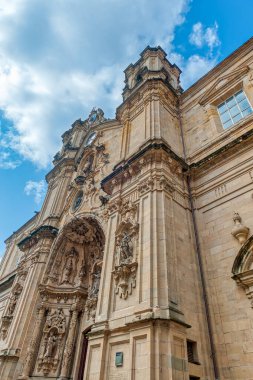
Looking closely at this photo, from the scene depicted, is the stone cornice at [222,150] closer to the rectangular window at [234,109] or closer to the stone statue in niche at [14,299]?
the rectangular window at [234,109]

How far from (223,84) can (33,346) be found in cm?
1360

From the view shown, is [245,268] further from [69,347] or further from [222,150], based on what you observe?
[69,347]

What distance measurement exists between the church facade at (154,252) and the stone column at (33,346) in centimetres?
4

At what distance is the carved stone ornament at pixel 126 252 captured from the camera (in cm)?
735

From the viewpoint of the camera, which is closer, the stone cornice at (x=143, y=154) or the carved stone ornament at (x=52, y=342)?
the stone cornice at (x=143, y=154)

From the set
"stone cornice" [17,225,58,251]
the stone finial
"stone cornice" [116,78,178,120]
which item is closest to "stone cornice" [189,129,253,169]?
the stone finial

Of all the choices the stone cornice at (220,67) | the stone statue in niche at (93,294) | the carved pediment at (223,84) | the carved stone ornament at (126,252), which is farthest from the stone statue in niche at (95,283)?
the stone cornice at (220,67)

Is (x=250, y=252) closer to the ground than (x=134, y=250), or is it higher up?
Result: closer to the ground

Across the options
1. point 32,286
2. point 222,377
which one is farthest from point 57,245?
point 222,377

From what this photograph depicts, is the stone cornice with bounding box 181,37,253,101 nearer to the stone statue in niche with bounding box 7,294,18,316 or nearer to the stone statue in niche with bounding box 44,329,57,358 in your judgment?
the stone statue in niche with bounding box 44,329,57,358

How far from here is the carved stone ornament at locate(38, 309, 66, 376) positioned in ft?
35.9

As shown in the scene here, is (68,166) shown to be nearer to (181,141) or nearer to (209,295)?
(181,141)

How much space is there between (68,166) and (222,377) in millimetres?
16174

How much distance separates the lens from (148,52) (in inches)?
664
